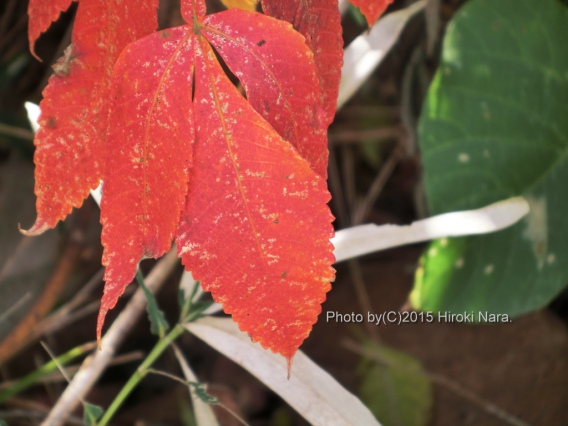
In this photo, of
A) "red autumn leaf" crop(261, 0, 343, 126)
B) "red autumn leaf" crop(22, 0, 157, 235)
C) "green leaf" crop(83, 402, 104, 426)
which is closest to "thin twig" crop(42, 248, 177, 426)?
"green leaf" crop(83, 402, 104, 426)

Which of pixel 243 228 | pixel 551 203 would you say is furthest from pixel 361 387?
pixel 243 228

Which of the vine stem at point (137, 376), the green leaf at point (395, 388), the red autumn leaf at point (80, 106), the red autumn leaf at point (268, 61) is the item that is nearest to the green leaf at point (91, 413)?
the vine stem at point (137, 376)

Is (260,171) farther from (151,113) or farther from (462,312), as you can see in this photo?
(462,312)

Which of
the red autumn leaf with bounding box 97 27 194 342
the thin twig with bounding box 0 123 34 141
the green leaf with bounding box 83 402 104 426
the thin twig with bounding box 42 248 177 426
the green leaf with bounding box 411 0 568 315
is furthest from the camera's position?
the thin twig with bounding box 0 123 34 141

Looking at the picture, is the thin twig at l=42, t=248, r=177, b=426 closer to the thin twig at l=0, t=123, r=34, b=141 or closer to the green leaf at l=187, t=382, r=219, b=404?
the green leaf at l=187, t=382, r=219, b=404

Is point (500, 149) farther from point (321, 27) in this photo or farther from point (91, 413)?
point (91, 413)

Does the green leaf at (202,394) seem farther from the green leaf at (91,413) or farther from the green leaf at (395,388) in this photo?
the green leaf at (395,388)
